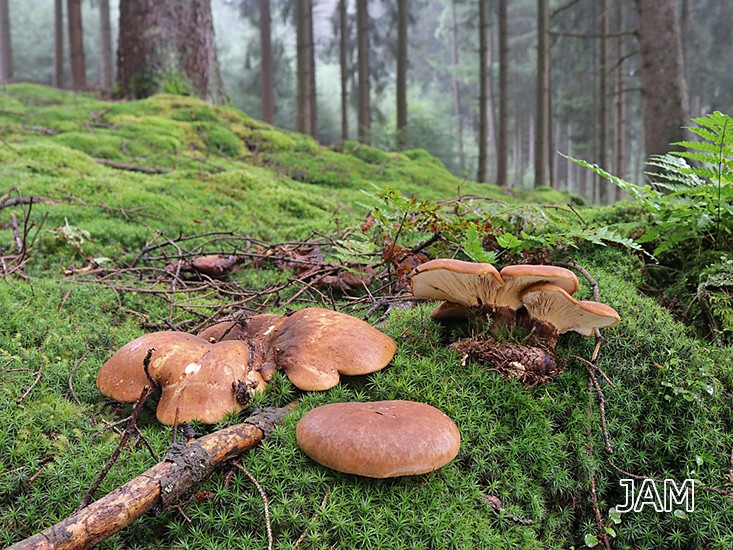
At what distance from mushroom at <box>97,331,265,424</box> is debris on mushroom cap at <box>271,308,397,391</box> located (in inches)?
6.8

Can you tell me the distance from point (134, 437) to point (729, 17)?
37997 millimetres

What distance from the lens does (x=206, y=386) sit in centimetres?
205

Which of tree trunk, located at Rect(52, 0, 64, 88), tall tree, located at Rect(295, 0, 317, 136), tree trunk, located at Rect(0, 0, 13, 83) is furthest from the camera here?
tree trunk, located at Rect(0, 0, 13, 83)

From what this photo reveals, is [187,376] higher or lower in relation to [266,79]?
lower

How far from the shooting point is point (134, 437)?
2016 millimetres

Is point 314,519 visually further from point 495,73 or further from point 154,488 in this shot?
point 495,73

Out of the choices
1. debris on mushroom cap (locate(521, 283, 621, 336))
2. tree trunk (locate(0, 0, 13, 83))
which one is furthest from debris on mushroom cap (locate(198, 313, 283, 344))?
tree trunk (locate(0, 0, 13, 83))

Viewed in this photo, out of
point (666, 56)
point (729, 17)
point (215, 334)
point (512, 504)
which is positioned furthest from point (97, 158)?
point (729, 17)

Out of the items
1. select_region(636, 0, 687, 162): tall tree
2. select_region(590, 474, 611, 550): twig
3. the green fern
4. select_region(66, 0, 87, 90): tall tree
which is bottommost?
select_region(590, 474, 611, 550): twig

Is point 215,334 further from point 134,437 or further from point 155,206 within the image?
point 155,206

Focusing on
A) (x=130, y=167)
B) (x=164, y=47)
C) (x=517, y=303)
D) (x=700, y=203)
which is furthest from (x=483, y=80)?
(x=517, y=303)

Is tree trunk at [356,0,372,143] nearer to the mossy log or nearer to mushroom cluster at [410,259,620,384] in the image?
mushroom cluster at [410,259,620,384]

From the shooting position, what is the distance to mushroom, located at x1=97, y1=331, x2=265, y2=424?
2018 millimetres

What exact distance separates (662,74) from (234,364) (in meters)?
10.2
